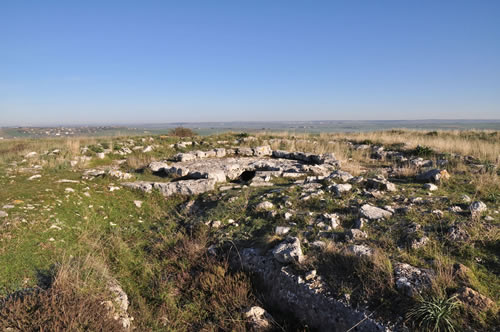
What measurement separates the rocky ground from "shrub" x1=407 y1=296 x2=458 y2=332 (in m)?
0.02

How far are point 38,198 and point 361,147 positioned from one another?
15.5 m

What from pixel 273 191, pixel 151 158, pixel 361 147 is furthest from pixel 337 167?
pixel 151 158

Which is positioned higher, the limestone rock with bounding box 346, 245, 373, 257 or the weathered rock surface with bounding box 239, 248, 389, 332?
the limestone rock with bounding box 346, 245, 373, 257

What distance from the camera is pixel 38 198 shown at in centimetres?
647

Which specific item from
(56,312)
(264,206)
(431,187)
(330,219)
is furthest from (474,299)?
(56,312)

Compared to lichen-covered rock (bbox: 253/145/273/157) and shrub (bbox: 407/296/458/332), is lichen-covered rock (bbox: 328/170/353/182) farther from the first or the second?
lichen-covered rock (bbox: 253/145/273/157)

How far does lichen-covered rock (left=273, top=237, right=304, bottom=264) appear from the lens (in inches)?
168

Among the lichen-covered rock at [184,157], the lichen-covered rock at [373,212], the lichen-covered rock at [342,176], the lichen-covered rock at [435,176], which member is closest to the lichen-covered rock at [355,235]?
the lichen-covered rock at [373,212]

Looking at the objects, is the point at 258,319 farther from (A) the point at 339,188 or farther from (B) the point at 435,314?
(A) the point at 339,188

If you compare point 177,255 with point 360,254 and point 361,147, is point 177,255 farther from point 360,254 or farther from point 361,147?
point 361,147

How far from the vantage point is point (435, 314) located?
286 centimetres

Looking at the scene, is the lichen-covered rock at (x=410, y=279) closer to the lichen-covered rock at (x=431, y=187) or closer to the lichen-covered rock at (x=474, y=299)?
the lichen-covered rock at (x=474, y=299)

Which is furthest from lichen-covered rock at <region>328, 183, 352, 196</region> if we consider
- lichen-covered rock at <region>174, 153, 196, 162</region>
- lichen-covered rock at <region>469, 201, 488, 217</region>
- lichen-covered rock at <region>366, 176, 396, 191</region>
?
lichen-covered rock at <region>174, 153, 196, 162</region>

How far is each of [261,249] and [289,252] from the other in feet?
2.50
